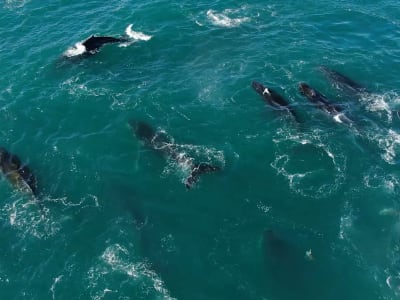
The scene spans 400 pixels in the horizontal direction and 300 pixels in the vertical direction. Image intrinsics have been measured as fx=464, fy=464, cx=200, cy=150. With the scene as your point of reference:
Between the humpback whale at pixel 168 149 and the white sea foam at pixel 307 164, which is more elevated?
the humpback whale at pixel 168 149

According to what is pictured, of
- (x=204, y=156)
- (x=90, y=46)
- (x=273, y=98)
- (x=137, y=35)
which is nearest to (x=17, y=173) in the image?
(x=204, y=156)

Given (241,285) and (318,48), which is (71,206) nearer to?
(241,285)

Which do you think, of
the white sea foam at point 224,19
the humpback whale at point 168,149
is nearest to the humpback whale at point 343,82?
the white sea foam at point 224,19

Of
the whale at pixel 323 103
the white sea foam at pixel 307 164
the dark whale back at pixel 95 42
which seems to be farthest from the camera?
the dark whale back at pixel 95 42

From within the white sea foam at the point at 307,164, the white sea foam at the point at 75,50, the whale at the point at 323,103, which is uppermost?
the white sea foam at the point at 75,50

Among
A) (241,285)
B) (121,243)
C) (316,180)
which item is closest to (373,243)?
(316,180)

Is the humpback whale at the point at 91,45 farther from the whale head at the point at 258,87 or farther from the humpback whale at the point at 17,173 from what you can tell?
the whale head at the point at 258,87

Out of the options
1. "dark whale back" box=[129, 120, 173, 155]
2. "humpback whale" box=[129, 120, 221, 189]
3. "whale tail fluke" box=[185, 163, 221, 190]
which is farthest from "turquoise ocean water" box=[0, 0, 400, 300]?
"dark whale back" box=[129, 120, 173, 155]
